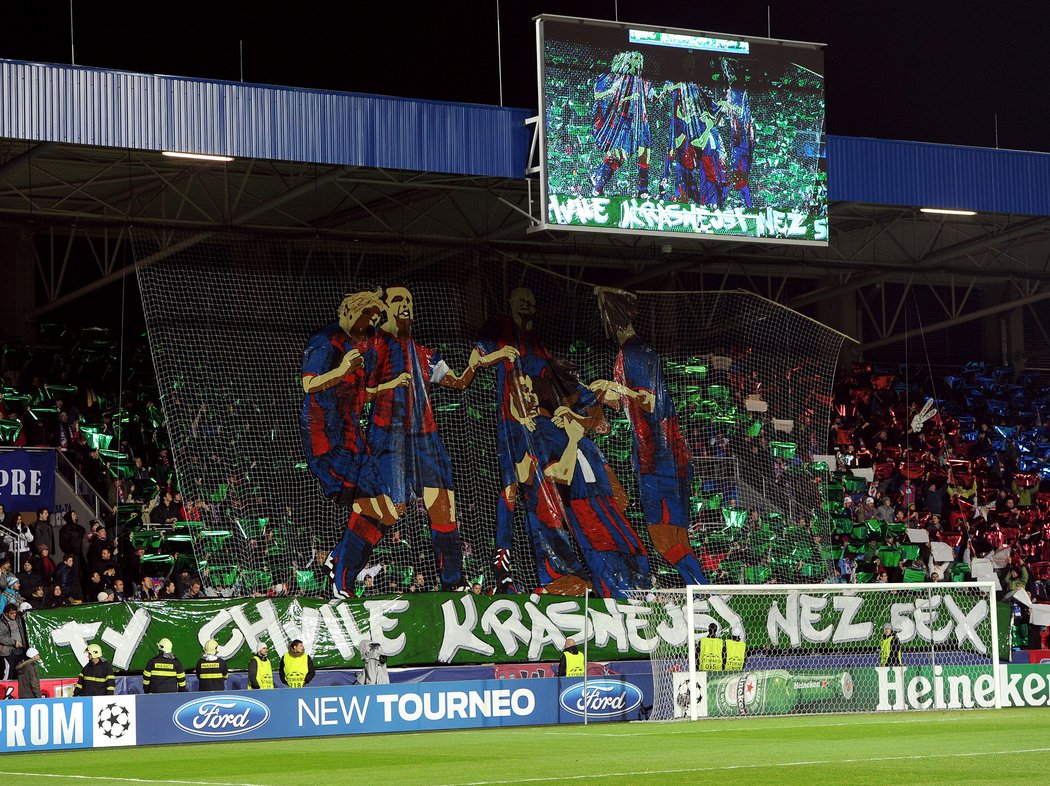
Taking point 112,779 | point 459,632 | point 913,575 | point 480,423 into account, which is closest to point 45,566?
point 459,632

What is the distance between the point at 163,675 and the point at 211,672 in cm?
64

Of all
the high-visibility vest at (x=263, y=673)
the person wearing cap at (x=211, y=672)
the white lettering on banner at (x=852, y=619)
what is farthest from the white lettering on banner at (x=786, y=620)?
the person wearing cap at (x=211, y=672)

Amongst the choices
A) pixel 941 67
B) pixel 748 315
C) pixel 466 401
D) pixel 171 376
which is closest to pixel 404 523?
pixel 466 401

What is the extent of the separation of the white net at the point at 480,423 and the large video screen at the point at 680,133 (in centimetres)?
459

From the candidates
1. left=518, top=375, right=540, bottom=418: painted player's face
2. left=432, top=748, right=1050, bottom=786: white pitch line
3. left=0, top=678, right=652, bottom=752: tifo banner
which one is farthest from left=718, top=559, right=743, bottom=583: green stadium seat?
left=432, top=748, right=1050, bottom=786: white pitch line

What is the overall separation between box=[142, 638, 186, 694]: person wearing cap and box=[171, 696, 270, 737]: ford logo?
Answer: 2.01m

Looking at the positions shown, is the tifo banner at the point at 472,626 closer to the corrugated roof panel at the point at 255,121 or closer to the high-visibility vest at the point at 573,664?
the high-visibility vest at the point at 573,664

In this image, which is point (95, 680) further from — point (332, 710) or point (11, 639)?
point (332, 710)

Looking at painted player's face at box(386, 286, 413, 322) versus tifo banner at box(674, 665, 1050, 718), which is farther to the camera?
painted player's face at box(386, 286, 413, 322)

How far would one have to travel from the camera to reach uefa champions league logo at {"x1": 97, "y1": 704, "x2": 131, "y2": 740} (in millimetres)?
19000

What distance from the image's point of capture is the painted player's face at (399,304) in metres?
28.9

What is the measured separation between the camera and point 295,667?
2270 cm

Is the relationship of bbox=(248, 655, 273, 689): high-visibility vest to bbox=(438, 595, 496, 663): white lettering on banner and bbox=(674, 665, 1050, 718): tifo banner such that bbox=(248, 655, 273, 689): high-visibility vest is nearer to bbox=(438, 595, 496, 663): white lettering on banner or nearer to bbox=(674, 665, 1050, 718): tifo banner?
bbox=(438, 595, 496, 663): white lettering on banner

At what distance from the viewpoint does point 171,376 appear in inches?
1041
